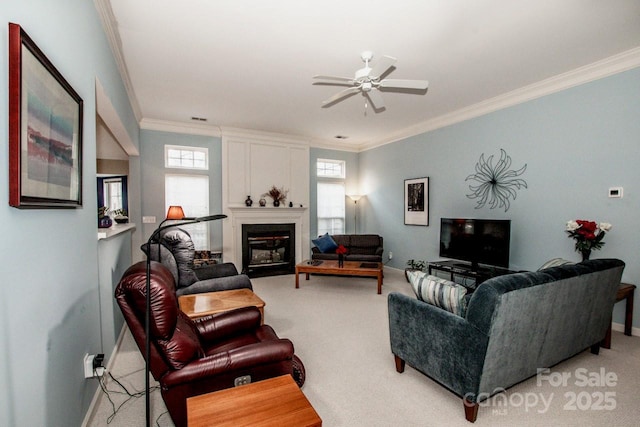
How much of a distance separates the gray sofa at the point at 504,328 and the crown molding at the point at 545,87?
2254mm

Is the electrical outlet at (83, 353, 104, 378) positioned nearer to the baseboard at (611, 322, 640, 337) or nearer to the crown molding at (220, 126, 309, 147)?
the crown molding at (220, 126, 309, 147)

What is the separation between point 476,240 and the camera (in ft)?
14.0

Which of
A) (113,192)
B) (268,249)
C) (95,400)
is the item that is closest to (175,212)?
(113,192)

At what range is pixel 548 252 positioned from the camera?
12.3 feet

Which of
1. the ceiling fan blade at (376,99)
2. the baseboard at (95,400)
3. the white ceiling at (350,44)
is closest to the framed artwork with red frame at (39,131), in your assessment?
the baseboard at (95,400)

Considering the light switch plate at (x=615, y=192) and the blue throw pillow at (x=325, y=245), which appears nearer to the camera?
the light switch plate at (x=615, y=192)

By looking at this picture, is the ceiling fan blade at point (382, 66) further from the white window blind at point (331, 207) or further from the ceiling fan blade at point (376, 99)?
the white window blind at point (331, 207)

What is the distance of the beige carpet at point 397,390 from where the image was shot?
6.30 ft

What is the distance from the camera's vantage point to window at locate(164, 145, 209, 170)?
18.2 feet

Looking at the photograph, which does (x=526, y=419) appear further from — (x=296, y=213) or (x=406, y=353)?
(x=296, y=213)

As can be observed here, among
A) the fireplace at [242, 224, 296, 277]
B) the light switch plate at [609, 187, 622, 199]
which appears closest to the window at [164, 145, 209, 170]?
the fireplace at [242, 224, 296, 277]

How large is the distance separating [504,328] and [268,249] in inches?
194

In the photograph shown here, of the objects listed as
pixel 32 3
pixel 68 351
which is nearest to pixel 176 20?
pixel 32 3

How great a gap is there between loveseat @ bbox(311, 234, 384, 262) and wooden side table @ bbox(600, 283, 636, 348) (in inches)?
133
